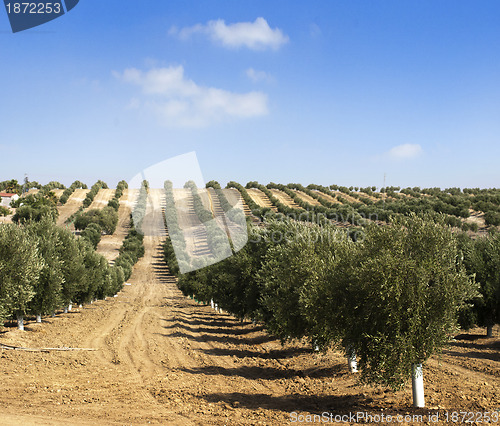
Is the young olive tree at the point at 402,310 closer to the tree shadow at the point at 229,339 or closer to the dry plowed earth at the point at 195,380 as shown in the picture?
the dry plowed earth at the point at 195,380

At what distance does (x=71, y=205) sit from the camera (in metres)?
154

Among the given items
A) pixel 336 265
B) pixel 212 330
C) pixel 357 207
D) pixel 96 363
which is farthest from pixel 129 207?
pixel 336 265

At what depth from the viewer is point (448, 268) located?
1700 cm

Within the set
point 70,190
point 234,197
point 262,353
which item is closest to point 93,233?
point 70,190

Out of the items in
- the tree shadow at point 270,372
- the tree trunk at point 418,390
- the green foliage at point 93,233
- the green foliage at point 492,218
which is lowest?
the tree shadow at point 270,372

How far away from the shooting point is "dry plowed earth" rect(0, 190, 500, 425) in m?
17.0

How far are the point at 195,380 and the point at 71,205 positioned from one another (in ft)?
486

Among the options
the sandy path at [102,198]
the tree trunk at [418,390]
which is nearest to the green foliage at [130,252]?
the sandy path at [102,198]

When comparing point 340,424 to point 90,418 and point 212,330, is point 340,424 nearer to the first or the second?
point 90,418

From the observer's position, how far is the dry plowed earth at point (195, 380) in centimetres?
1702

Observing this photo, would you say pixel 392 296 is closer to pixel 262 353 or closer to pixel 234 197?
pixel 262 353

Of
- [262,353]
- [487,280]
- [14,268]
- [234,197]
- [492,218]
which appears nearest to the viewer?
[14,268]

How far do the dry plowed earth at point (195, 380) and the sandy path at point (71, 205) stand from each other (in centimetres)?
10590

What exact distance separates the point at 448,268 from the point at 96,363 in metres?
22.9
